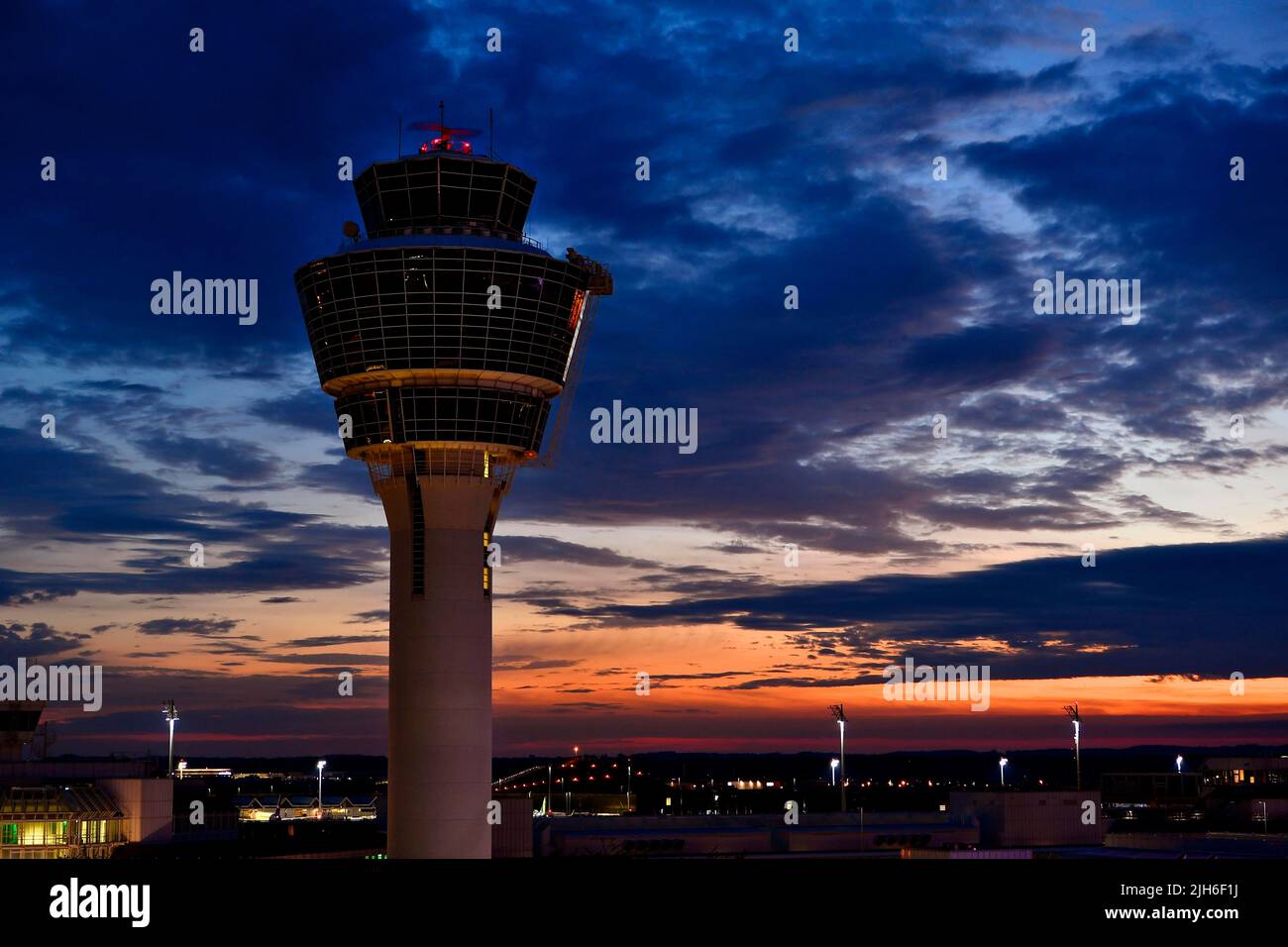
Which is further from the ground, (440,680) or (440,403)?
(440,403)

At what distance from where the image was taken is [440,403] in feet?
256

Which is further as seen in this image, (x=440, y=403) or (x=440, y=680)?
(x=440, y=403)

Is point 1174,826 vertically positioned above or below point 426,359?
below

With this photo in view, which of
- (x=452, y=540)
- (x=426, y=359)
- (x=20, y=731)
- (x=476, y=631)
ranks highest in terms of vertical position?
(x=426, y=359)

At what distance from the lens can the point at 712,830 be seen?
122 meters

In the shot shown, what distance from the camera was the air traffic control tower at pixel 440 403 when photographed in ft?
249

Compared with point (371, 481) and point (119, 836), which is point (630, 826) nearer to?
point (119, 836)

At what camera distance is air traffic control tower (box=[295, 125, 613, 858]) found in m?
75.9

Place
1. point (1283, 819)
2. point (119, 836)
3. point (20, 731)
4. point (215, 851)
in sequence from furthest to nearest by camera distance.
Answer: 1. point (1283, 819)
2. point (20, 731)
3. point (119, 836)
4. point (215, 851)

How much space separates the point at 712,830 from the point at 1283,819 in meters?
75.1

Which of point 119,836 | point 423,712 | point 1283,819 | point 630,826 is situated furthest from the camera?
point 1283,819
